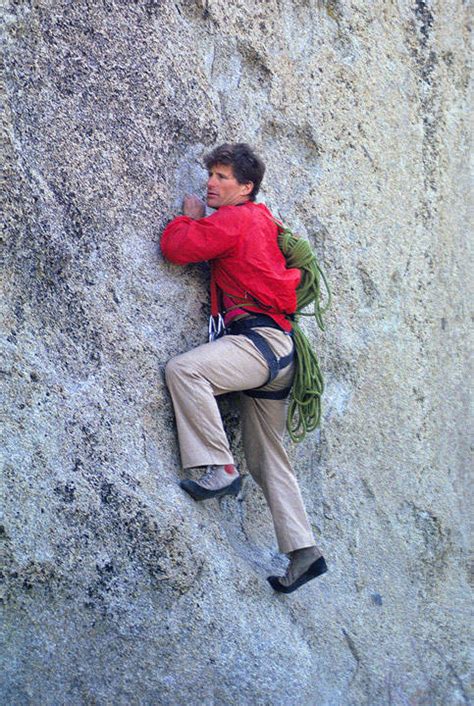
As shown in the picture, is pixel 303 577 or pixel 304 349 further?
pixel 304 349

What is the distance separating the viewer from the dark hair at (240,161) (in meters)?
4.75

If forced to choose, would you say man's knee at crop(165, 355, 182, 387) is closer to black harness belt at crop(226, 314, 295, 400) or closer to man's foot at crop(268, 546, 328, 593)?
black harness belt at crop(226, 314, 295, 400)

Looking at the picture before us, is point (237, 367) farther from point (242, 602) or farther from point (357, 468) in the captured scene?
point (357, 468)

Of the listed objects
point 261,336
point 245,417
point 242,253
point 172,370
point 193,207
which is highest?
point 193,207

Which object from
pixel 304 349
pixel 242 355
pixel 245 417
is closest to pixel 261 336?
pixel 242 355

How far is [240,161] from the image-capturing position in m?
4.75

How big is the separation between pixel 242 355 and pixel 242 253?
1.51 feet

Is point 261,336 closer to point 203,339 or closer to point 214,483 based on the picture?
point 203,339

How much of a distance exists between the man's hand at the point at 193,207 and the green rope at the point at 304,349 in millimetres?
380

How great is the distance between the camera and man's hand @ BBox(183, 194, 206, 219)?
4848mm

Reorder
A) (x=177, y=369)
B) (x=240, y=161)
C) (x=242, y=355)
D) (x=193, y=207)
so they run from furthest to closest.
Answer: (x=193, y=207)
(x=240, y=161)
(x=242, y=355)
(x=177, y=369)

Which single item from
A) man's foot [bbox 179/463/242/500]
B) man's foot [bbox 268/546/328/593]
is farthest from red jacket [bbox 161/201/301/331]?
man's foot [bbox 268/546/328/593]

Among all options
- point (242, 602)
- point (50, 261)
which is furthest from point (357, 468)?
point (50, 261)

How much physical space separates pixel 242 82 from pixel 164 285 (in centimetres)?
129
